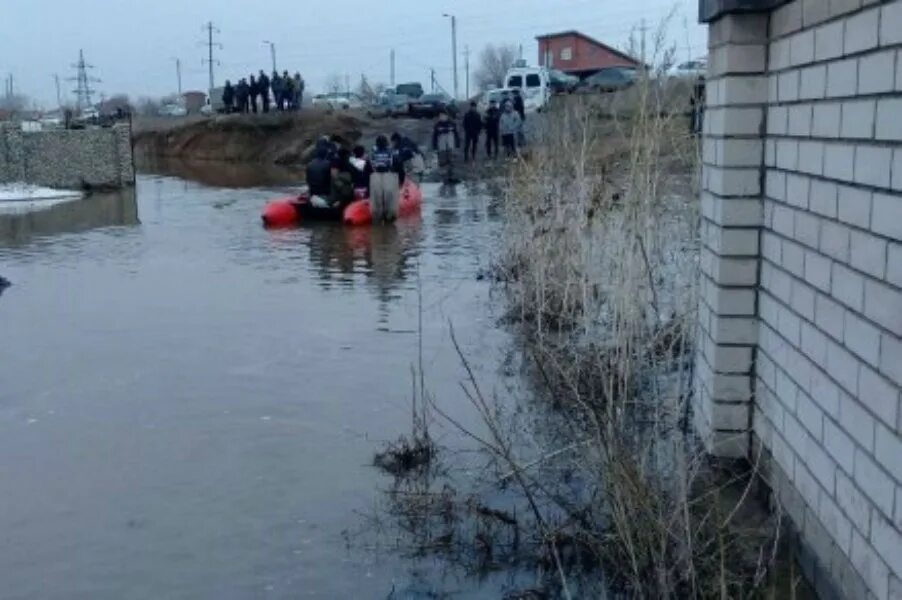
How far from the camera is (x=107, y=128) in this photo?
94.3 feet

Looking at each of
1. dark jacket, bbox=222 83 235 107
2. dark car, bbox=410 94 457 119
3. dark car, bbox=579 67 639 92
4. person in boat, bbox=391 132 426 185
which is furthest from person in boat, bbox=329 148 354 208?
dark jacket, bbox=222 83 235 107

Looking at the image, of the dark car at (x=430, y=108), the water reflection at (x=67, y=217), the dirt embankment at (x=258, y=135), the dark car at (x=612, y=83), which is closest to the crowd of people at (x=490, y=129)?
the dark car at (x=612, y=83)

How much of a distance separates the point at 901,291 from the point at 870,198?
1.47 ft

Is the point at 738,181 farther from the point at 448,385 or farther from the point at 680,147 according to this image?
Result: the point at 448,385

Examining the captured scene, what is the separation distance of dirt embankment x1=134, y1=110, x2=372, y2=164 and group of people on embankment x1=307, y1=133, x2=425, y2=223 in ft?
63.5

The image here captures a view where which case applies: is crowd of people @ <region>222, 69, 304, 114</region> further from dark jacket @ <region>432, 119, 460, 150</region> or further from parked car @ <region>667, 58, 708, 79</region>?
parked car @ <region>667, 58, 708, 79</region>

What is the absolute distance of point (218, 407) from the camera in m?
8.02

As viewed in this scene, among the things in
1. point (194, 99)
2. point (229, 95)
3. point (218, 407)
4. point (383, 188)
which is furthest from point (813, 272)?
point (194, 99)

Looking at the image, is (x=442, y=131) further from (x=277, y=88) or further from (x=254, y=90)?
(x=254, y=90)

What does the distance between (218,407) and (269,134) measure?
3745cm

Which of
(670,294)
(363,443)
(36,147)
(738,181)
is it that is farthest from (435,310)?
(36,147)

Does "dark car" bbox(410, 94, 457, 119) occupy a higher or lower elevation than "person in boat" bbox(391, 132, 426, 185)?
higher

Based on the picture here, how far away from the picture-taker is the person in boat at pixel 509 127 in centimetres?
2825

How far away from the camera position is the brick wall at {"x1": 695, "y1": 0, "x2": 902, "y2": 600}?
3617 millimetres
